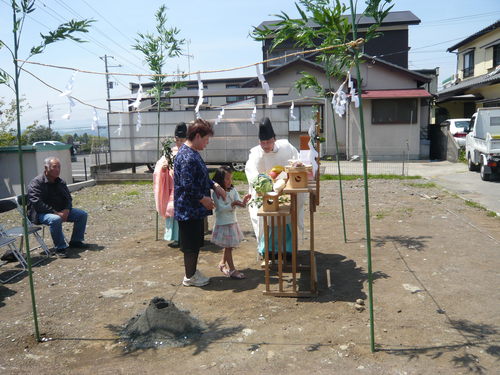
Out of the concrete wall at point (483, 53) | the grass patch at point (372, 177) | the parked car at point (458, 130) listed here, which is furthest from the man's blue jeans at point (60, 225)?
the concrete wall at point (483, 53)

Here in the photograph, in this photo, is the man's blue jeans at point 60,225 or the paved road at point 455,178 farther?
the paved road at point 455,178

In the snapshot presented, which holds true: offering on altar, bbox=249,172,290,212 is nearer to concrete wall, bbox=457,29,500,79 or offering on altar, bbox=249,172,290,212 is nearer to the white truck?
the white truck

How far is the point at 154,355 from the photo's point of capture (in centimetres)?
352

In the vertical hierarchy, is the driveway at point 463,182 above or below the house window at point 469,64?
below

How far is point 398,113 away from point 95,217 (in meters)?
16.4

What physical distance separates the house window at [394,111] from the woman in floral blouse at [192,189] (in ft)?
59.1

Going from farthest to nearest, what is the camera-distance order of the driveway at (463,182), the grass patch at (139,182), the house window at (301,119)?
1. the house window at (301,119)
2. the grass patch at (139,182)
3. the driveway at (463,182)

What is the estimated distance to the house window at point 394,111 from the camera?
21000mm

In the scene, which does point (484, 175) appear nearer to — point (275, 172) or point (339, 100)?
point (339, 100)

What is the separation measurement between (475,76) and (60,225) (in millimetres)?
28045

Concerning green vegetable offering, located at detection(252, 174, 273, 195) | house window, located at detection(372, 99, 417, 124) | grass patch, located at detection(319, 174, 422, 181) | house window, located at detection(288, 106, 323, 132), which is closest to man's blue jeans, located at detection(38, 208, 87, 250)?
green vegetable offering, located at detection(252, 174, 273, 195)

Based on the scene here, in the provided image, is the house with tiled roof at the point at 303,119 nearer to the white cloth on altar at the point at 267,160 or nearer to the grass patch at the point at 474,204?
the grass patch at the point at 474,204

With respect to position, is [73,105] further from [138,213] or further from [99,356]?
[138,213]

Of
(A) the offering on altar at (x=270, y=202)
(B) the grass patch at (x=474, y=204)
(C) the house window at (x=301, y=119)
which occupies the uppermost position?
(C) the house window at (x=301, y=119)
